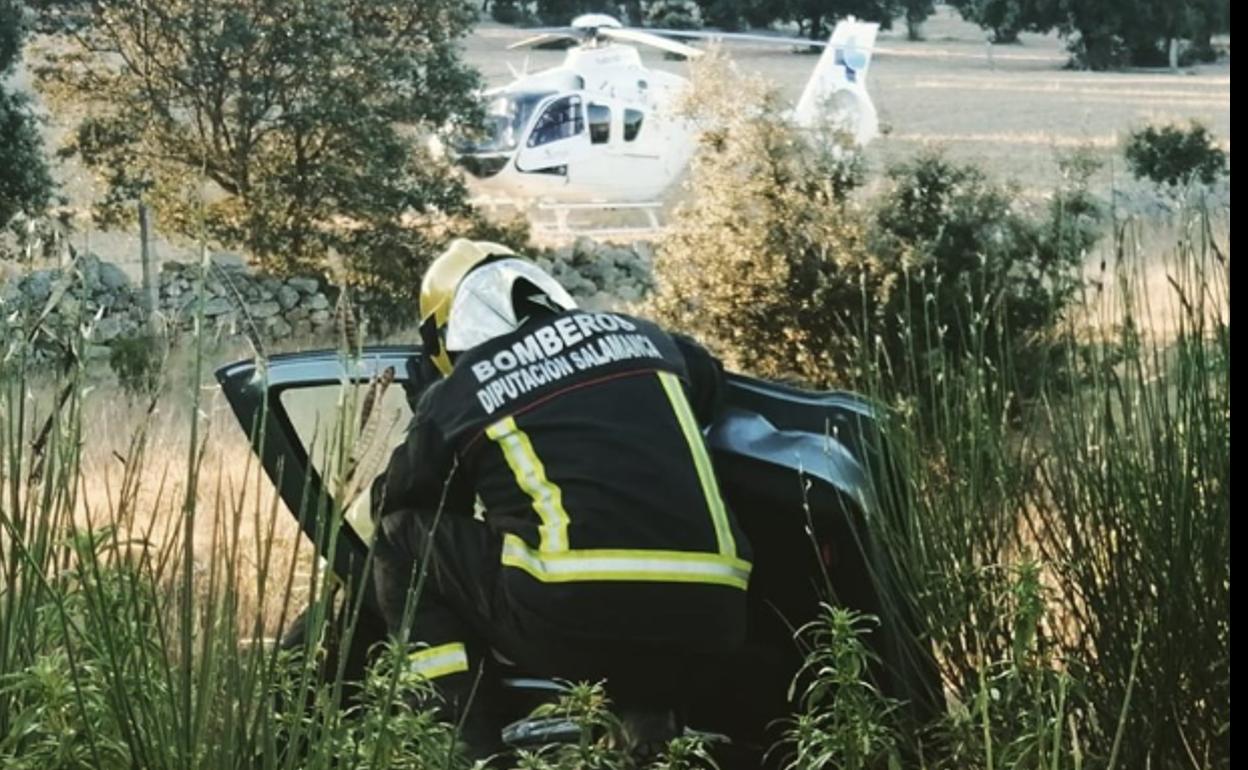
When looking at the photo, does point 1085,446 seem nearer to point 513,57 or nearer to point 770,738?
point 770,738

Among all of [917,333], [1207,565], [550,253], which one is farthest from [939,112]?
[1207,565]

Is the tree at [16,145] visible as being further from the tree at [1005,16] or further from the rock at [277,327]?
the tree at [1005,16]

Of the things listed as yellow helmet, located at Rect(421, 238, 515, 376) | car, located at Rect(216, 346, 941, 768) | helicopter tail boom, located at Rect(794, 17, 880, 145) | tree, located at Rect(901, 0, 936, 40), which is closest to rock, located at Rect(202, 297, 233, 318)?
car, located at Rect(216, 346, 941, 768)

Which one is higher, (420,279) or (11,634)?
(420,279)

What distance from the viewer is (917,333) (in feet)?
12.6

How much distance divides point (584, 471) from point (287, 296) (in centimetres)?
75

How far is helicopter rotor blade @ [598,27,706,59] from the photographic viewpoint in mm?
3582

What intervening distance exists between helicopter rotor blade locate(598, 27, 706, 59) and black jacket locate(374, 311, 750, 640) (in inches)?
33.6

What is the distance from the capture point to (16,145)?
10.5 feet

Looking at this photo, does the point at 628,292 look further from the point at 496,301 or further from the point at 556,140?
the point at 496,301

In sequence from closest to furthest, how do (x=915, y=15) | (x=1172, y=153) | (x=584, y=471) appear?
1. (x=584, y=471)
2. (x=915, y=15)
3. (x=1172, y=153)

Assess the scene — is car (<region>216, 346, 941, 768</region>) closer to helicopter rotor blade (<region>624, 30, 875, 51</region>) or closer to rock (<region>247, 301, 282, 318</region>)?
rock (<region>247, 301, 282, 318</region>)

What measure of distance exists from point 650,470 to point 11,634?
40.2 inches

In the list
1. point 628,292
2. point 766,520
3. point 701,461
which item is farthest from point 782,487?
point 628,292
